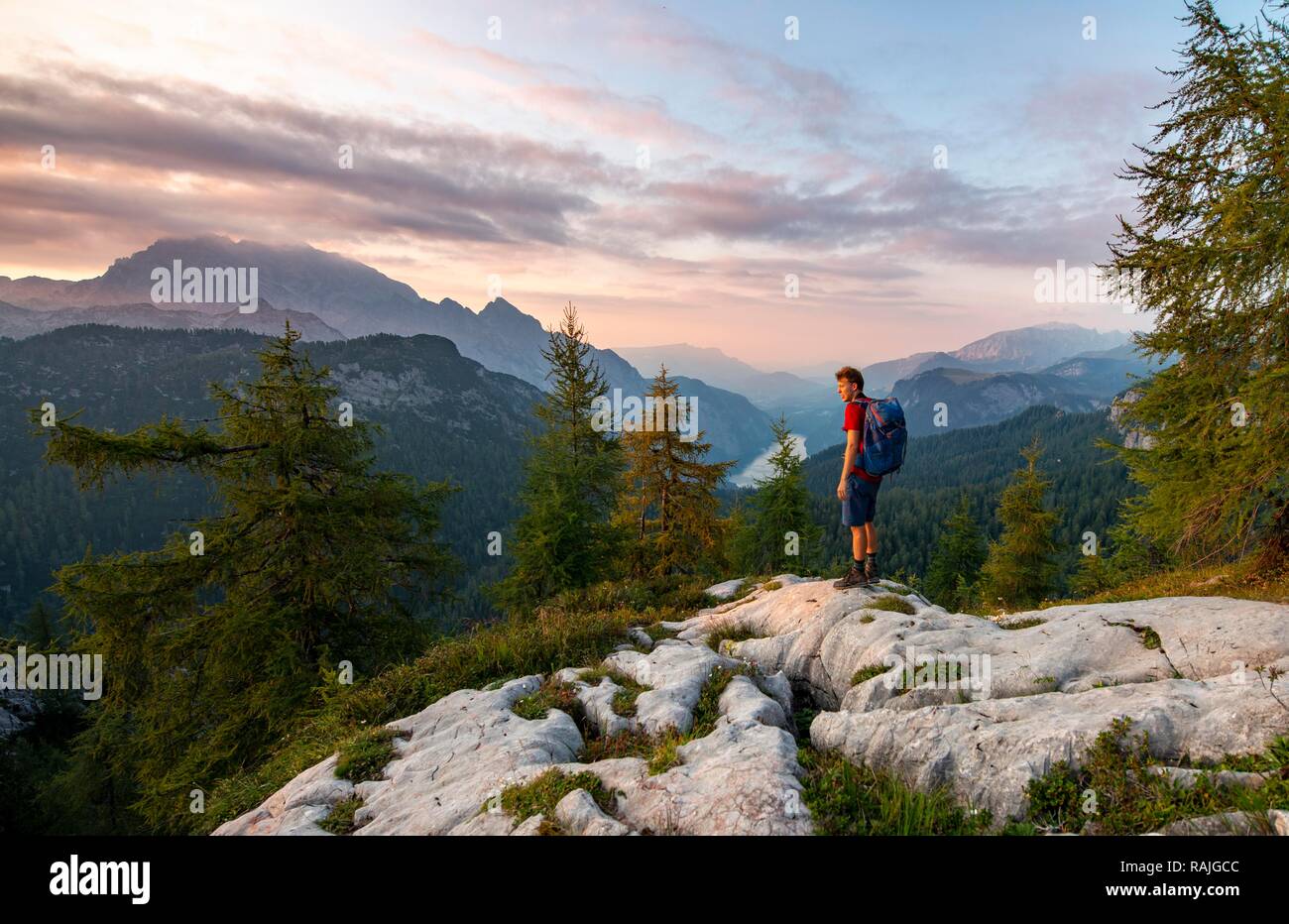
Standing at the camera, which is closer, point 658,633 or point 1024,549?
point 658,633

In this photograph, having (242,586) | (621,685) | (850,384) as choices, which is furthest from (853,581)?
(242,586)

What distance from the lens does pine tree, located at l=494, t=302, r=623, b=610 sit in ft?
61.4

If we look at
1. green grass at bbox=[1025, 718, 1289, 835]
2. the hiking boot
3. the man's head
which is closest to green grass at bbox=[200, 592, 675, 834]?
the hiking boot

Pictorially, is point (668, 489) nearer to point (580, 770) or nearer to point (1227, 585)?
point (1227, 585)

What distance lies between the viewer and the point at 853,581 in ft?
35.8

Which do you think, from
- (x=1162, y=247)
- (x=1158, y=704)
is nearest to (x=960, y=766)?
(x=1158, y=704)

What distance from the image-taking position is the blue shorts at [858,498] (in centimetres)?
944

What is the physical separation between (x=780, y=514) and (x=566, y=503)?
16.5 meters

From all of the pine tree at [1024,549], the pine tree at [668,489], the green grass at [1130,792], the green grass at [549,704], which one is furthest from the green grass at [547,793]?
the pine tree at [1024,549]

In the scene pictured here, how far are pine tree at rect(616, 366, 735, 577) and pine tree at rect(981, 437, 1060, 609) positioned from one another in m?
23.1

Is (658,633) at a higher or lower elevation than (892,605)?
lower

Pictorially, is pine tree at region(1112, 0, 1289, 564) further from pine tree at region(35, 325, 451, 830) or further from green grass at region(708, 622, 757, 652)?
pine tree at region(35, 325, 451, 830)
